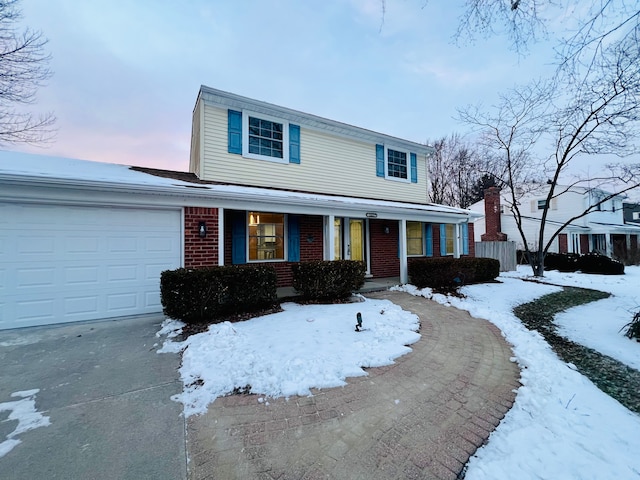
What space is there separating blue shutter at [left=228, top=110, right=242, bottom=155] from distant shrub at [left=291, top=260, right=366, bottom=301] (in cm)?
400

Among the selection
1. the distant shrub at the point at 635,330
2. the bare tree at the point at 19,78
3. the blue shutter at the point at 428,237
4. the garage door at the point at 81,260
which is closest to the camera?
the distant shrub at the point at 635,330

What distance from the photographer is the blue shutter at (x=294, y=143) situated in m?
8.77

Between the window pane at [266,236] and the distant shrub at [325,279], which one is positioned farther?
the window pane at [266,236]

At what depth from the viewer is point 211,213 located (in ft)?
19.8

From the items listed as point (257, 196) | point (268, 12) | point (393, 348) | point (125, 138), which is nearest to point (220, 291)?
point (257, 196)

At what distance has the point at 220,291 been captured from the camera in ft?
16.7

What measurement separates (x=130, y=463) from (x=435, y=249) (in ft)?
36.8

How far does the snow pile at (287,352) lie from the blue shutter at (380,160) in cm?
669

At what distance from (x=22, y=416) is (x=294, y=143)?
818 cm

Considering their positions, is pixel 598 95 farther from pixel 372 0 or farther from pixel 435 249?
pixel 372 0

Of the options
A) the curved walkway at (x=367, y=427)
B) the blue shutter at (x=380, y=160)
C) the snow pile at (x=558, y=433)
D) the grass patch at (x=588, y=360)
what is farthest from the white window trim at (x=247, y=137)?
the snow pile at (x=558, y=433)

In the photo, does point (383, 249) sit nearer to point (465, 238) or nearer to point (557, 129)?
point (465, 238)

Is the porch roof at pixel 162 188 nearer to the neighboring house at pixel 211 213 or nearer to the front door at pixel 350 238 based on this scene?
the neighboring house at pixel 211 213

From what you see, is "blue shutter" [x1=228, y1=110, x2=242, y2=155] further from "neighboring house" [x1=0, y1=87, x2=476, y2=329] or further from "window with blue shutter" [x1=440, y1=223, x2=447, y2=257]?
"window with blue shutter" [x1=440, y1=223, x2=447, y2=257]
